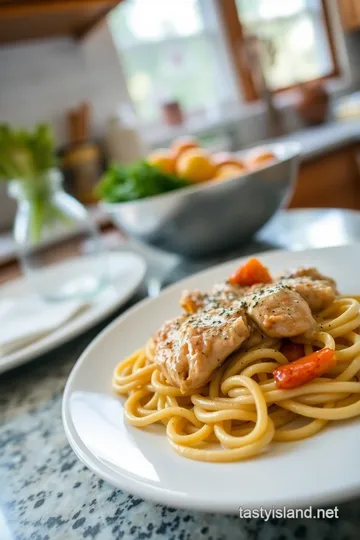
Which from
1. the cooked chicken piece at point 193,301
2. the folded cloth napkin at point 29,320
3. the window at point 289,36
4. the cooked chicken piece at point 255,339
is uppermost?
the window at point 289,36

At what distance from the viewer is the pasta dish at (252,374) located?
1.88 ft

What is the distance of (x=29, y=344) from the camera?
1.00m

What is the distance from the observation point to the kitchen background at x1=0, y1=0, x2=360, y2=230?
9.91 feet

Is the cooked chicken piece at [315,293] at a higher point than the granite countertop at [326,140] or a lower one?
higher

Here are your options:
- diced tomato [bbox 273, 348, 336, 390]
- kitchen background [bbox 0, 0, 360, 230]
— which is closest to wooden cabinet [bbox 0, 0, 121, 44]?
kitchen background [bbox 0, 0, 360, 230]

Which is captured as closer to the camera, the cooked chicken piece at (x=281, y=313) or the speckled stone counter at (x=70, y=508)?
the speckled stone counter at (x=70, y=508)

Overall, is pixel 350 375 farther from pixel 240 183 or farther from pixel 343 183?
pixel 343 183

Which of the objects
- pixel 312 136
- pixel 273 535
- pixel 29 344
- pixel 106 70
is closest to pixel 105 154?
pixel 106 70

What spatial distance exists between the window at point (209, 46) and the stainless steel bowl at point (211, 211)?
9.06 feet

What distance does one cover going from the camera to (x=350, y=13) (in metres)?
4.14

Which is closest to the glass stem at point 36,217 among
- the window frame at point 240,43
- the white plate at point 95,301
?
the white plate at point 95,301

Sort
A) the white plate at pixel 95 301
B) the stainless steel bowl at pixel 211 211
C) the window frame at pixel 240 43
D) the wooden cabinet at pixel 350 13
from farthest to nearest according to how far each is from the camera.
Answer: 1. the wooden cabinet at pixel 350 13
2. the window frame at pixel 240 43
3. the stainless steel bowl at pixel 211 211
4. the white plate at pixel 95 301

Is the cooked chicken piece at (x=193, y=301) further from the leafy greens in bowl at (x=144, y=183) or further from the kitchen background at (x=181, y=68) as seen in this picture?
the kitchen background at (x=181, y=68)

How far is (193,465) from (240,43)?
4056 mm
